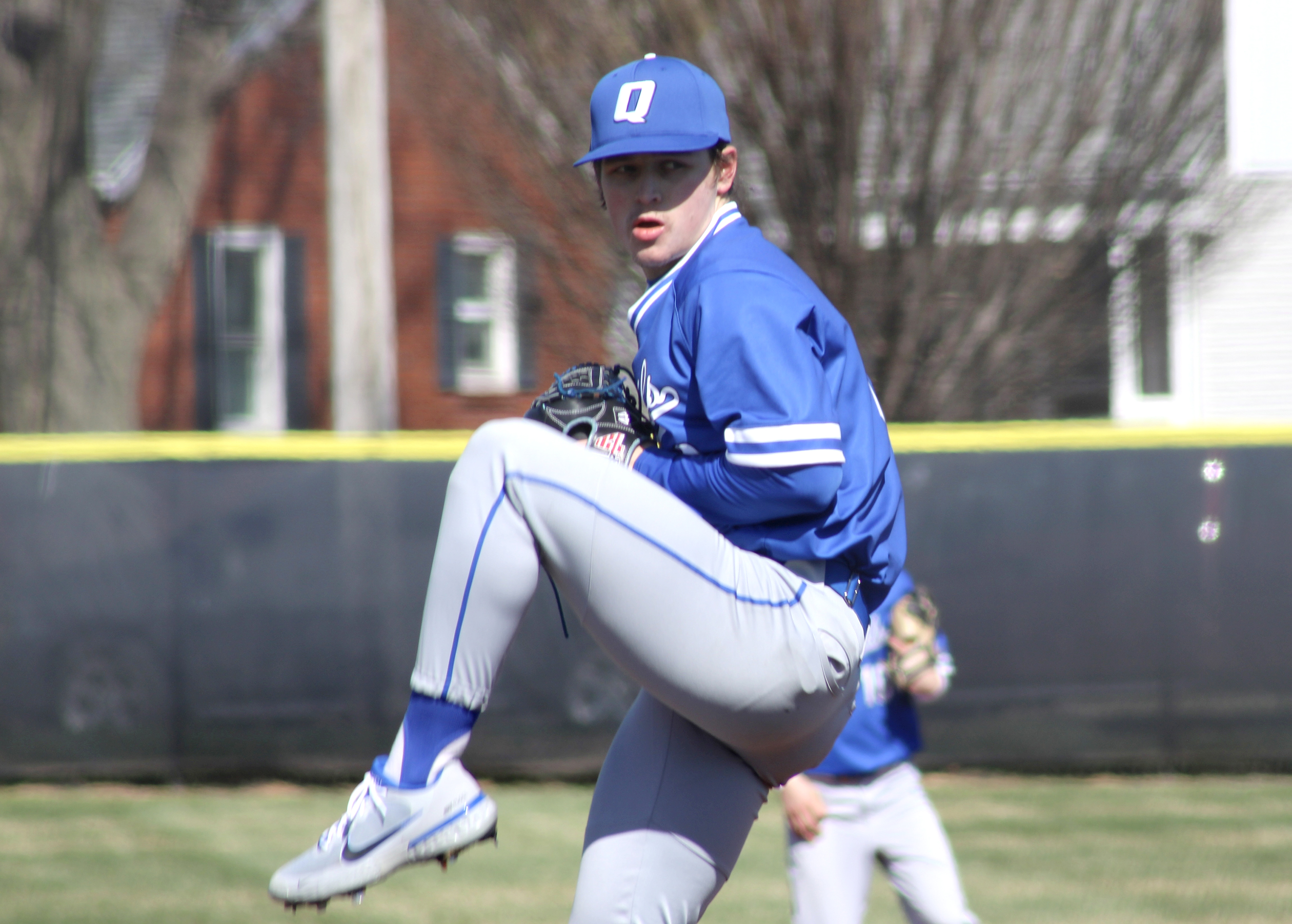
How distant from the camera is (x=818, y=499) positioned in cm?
232

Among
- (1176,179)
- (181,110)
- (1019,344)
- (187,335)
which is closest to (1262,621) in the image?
(1019,344)

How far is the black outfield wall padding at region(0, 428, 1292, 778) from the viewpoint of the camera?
7.58 meters

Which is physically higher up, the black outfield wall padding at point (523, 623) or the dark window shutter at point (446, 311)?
the dark window shutter at point (446, 311)

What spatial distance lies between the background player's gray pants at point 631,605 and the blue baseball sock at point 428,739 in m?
0.02

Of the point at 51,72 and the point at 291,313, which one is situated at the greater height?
the point at 51,72

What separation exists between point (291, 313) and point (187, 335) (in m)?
1.13

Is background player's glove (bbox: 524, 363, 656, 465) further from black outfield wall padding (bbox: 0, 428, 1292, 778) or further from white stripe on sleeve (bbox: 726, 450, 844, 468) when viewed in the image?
black outfield wall padding (bbox: 0, 428, 1292, 778)

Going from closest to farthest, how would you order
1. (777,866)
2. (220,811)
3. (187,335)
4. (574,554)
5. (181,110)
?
(574,554)
(777,866)
(220,811)
(181,110)
(187,335)

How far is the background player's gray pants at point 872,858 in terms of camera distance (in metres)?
3.89

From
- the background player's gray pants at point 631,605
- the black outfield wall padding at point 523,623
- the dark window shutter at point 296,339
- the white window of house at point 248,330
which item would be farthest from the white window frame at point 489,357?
the background player's gray pants at point 631,605

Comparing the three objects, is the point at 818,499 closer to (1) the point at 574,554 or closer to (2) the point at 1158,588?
(1) the point at 574,554

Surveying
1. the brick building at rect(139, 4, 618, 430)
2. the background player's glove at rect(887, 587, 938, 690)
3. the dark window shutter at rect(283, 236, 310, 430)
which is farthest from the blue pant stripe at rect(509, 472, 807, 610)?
the dark window shutter at rect(283, 236, 310, 430)

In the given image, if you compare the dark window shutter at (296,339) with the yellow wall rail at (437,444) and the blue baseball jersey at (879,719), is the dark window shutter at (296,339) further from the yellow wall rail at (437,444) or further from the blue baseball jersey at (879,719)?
the blue baseball jersey at (879,719)

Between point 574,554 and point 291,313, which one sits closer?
point 574,554
